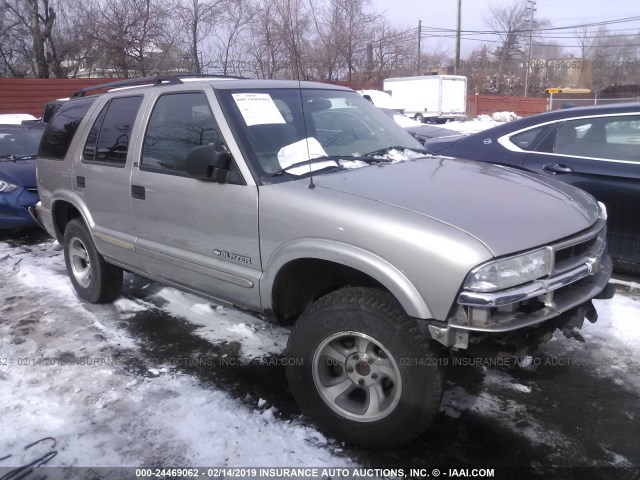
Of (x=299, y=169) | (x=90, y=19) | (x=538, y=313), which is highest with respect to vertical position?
(x=90, y=19)

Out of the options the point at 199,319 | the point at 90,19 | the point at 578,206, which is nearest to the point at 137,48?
the point at 90,19

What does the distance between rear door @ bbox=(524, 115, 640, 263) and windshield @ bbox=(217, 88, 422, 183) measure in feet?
5.56

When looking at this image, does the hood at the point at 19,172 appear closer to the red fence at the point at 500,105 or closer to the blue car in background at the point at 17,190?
the blue car in background at the point at 17,190

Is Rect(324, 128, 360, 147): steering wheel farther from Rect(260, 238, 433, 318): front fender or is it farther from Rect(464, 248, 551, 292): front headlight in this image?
Rect(464, 248, 551, 292): front headlight

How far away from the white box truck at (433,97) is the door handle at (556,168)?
2591cm

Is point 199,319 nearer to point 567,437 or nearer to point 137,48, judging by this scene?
point 567,437

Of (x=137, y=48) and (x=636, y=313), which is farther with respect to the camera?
(x=137, y=48)

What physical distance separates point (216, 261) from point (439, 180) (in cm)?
144

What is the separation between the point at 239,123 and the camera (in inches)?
129

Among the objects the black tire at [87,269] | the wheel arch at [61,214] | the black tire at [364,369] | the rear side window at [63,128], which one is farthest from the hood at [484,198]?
the wheel arch at [61,214]

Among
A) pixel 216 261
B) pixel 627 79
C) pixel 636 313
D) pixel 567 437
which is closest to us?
pixel 567 437

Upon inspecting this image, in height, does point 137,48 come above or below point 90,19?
below

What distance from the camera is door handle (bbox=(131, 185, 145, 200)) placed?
3.80 metres

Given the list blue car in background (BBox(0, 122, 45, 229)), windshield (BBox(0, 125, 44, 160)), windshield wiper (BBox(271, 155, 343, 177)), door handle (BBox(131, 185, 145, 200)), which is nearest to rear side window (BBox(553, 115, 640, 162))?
windshield wiper (BBox(271, 155, 343, 177))
